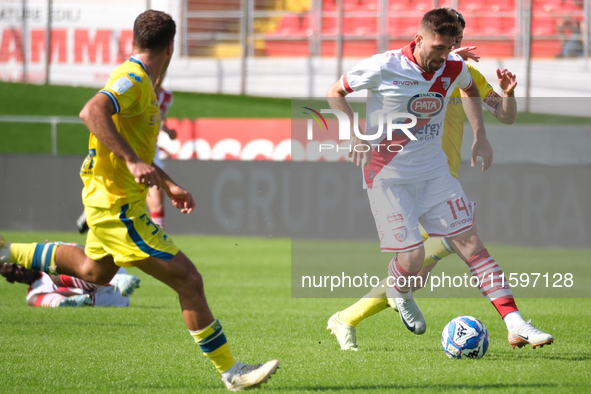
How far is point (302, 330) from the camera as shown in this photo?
6.16m

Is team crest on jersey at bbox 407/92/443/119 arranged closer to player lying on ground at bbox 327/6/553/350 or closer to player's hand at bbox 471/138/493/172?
player lying on ground at bbox 327/6/553/350

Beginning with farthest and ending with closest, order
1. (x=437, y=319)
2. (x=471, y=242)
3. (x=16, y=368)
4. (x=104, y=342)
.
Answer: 1. (x=437, y=319)
2. (x=104, y=342)
3. (x=471, y=242)
4. (x=16, y=368)

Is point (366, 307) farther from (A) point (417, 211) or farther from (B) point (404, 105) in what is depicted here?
(B) point (404, 105)

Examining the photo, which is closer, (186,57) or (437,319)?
(437,319)

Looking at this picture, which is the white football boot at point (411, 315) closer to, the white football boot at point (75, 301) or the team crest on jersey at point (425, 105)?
the team crest on jersey at point (425, 105)

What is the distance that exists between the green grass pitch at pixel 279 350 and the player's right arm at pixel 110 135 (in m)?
1.22

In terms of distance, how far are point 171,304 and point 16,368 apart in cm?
300

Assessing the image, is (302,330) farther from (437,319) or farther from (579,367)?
(579,367)

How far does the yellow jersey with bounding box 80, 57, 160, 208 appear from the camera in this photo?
13.1 feet

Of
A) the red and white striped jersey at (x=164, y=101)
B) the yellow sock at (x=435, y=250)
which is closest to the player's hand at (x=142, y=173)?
the yellow sock at (x=435, y=250)

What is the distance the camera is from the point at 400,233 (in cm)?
504

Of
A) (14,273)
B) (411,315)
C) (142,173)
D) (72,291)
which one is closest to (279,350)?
(411,315)

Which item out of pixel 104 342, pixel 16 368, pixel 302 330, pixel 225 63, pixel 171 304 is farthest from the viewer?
pixel 225 63

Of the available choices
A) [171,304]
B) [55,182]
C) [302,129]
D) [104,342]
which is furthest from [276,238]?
[104,342]
